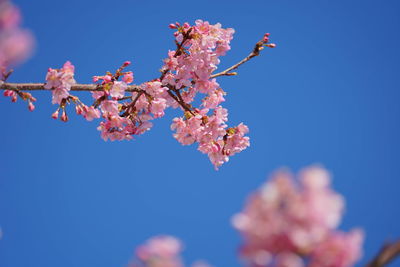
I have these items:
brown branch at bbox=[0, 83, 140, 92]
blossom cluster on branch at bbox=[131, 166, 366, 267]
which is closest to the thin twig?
brown branch at bbox=[0, 83, 140, 92]

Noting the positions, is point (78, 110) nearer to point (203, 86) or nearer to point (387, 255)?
point (203, 86)

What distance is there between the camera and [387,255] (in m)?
1.41

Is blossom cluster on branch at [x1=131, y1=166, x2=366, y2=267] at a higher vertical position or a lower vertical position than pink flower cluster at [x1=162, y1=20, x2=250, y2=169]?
lower

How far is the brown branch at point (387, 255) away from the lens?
1.41 m

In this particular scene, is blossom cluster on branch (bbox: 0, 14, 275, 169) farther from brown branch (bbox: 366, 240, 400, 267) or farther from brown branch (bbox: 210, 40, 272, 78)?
brown branch (bbox: 366, 240, 400, 267)

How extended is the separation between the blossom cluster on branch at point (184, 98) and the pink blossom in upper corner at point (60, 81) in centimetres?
19

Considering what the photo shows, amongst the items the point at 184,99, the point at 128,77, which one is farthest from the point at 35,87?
the point at 184,99

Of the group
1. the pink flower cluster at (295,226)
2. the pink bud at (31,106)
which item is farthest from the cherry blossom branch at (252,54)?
the pink flower cluster at (295,226)

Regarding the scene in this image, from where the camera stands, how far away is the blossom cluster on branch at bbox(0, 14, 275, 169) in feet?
16.2

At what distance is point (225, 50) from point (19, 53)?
12.4 feet

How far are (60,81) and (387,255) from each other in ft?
13.0

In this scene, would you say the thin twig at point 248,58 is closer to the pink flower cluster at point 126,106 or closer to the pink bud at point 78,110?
the pink flower cluster at point 126,106

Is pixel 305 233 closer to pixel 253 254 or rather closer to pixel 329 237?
pixel 329 237

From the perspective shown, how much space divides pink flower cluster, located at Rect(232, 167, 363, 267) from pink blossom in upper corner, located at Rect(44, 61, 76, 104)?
11.2 ft
